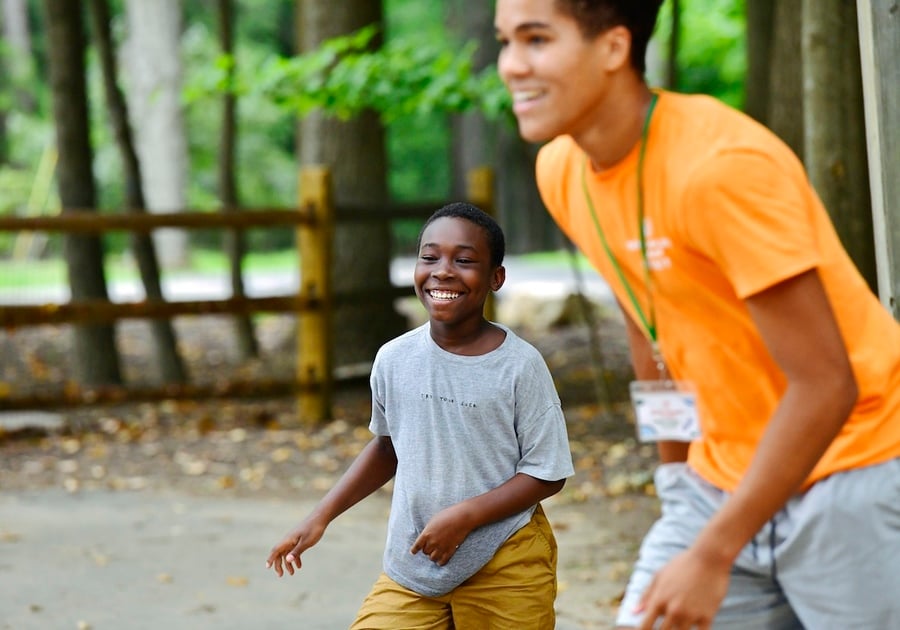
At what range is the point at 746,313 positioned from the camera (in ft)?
6.85

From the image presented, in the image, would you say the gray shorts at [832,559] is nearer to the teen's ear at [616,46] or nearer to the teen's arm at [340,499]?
the teen's ear at [616,46]

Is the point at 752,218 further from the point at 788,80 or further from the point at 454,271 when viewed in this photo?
the point at 788,80

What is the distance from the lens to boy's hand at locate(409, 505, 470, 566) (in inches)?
119

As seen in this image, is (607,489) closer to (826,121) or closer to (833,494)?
(826,121)

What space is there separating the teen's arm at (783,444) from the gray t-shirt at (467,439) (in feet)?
3.67

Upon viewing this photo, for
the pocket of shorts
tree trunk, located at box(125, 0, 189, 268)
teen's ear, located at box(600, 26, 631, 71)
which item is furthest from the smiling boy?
tree trunk, located at box(125, 0, 189, 268)

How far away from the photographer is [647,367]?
2.59 meters

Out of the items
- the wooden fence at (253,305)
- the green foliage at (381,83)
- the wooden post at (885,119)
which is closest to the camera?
the wooden post at (885,119)

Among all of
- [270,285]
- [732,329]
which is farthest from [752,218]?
[270,285]

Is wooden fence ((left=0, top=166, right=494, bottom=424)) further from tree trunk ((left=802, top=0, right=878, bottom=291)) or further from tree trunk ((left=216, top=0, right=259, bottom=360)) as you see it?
tree trunk ((left=802, top=0, right=878, bottom=291))

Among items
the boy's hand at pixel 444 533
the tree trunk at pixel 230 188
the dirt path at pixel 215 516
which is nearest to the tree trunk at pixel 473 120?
the tree trunk at pixel 230 188

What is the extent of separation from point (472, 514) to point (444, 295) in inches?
19.1

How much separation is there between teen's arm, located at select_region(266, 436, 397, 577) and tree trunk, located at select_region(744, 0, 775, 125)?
25.5 ft

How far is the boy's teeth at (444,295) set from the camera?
3.06 metres
